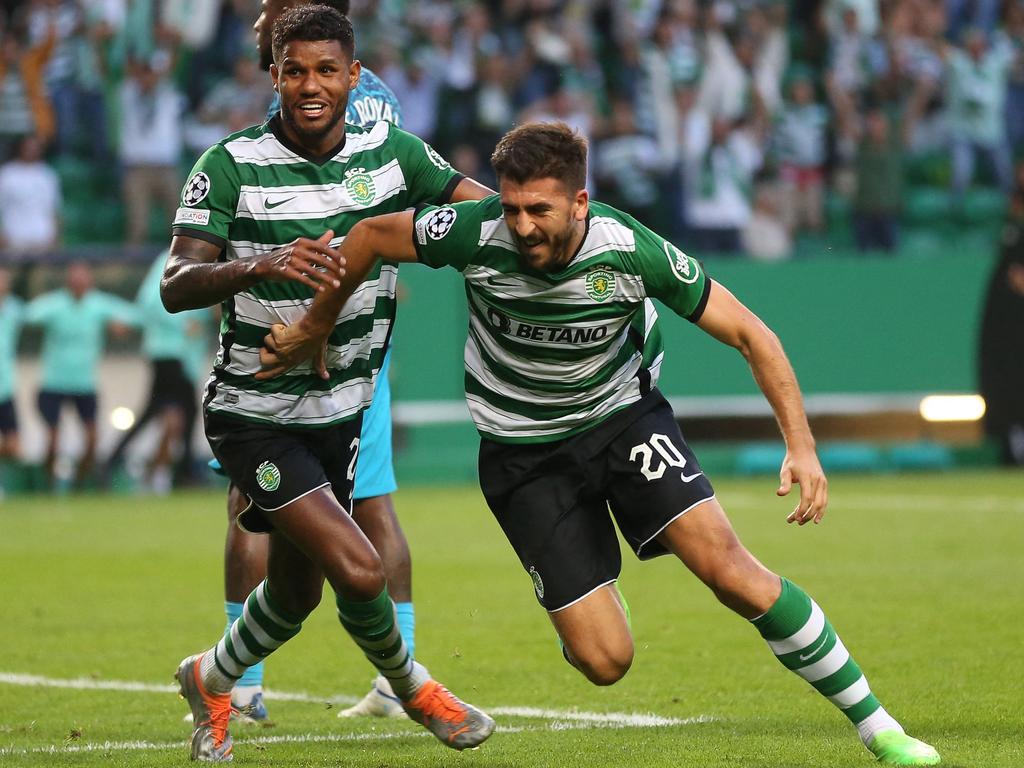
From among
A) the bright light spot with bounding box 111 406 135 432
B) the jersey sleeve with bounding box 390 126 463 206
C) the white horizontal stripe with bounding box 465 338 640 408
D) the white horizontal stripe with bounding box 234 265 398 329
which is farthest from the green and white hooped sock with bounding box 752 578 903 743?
the bright light spot with bounding box 111 406 135 432

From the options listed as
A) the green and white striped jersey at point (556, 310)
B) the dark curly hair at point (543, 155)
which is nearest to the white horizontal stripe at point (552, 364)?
the green and white striped jersey at point (556, 310)

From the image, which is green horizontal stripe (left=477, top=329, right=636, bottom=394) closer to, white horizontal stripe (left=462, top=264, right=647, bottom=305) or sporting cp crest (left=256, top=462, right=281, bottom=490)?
white horizontal stripe (left=462, top=264, right=647, bottom=305)

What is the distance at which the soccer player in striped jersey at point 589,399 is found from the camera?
518 centimetres

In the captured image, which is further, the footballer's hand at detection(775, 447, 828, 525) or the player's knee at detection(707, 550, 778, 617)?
the player's knee at detection(707, 550, 778, 617)

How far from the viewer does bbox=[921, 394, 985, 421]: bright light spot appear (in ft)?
63.9

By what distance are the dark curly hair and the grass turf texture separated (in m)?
1.78

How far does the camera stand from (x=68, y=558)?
1273 cm

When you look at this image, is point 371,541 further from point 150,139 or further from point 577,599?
point 150,139

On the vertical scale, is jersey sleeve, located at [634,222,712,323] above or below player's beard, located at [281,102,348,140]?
below

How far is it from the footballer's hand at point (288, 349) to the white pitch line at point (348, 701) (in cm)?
159

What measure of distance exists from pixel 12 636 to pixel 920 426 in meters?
12.9

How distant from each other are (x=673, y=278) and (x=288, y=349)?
120 centimetres

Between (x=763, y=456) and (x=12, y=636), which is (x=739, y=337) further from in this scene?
(x=763, y=456)

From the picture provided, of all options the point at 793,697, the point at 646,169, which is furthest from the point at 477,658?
the point at 646,169
